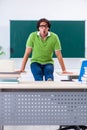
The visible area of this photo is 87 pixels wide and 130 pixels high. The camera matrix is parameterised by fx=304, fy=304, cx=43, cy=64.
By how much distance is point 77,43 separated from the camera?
25.7 feet

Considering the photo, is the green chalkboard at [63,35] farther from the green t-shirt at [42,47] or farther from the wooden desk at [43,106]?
the wooden desk at [43,106]

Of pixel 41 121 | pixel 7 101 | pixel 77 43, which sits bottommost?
pixel 41 121

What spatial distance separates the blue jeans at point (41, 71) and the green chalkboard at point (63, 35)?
12.2 ft

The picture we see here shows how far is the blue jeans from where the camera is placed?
410 cm

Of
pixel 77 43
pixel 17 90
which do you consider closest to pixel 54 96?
pixel 17 90

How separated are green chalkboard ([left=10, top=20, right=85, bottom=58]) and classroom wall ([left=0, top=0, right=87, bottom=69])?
16 centimetres
